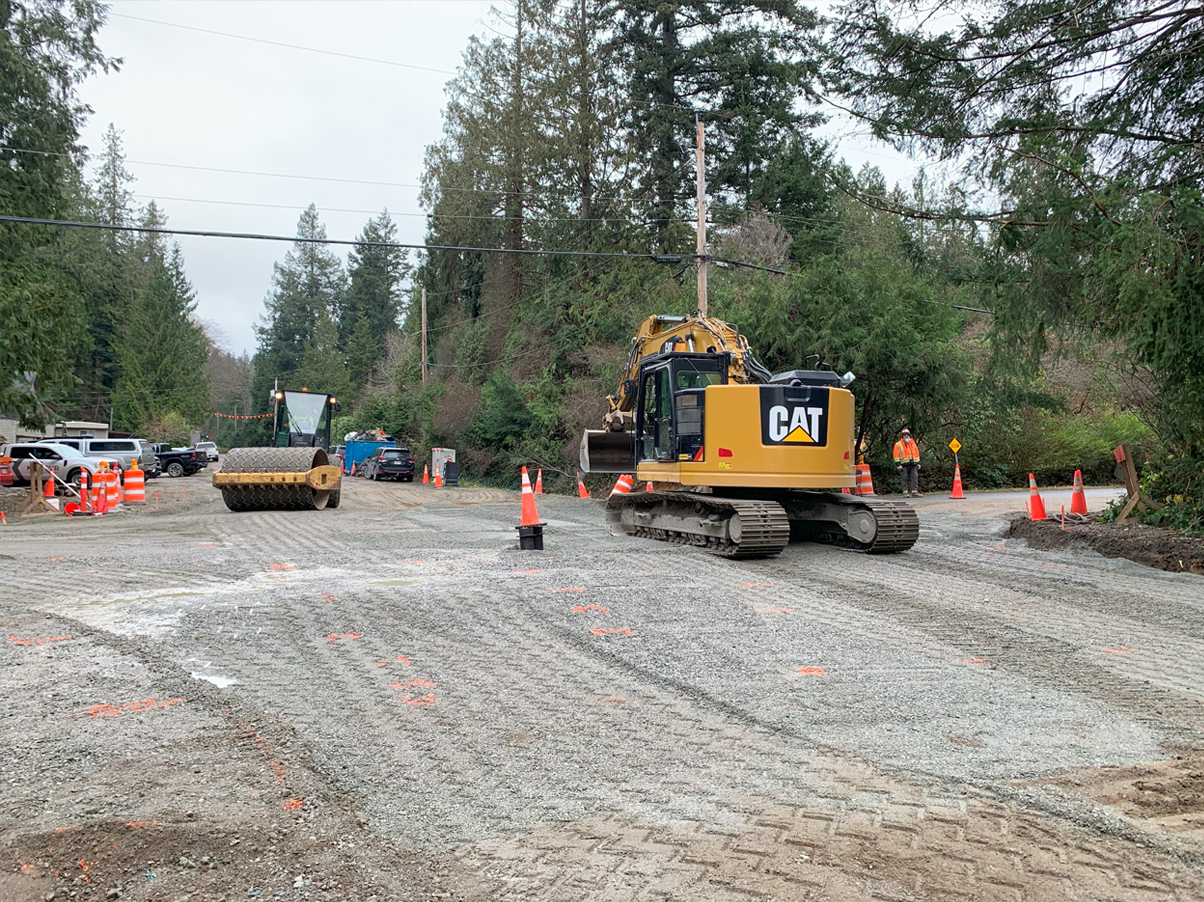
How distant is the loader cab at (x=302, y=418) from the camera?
72.8 ft

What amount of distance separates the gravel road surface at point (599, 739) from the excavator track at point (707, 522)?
4.87 ft

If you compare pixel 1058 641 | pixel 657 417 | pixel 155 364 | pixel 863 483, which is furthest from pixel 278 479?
pixel 155 364

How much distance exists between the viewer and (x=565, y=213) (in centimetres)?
3506

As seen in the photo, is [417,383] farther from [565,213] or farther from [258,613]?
[258,613]

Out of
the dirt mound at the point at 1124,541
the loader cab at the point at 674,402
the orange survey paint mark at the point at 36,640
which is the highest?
the loader cab at the point at 674,402

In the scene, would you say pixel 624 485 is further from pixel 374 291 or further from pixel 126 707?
pixel 374 291

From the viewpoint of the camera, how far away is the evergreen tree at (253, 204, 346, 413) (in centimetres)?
9956

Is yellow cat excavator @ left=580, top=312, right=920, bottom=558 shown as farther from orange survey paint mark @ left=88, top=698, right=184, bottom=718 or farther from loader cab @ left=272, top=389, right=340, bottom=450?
loader cab @ left=272, top=389, right=340, bottom=450

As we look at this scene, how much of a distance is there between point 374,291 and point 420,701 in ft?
310

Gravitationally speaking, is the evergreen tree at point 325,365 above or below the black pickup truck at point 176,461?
above

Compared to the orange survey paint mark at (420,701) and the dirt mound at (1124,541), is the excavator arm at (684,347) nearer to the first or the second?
the dirt mound at (1124,541)

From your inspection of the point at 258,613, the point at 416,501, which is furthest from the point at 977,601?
the point at 416,501

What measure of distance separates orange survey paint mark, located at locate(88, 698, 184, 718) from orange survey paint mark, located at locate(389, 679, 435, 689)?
3.94 feet

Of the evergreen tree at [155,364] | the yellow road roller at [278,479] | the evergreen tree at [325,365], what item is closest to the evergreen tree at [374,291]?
the evergreen tree at [325,365]
